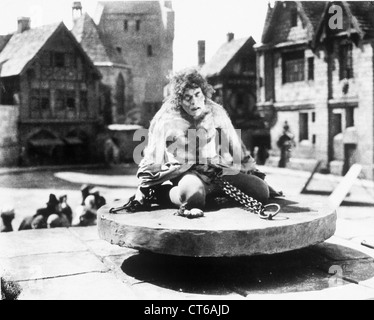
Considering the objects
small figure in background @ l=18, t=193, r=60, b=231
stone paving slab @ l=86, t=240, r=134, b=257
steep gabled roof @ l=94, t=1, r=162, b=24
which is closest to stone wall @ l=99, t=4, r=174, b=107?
steep gabled roof @ l=94, t=1, r=162, b=24

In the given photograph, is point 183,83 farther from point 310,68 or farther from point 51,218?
point 310,68

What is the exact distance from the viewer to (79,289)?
3.87 m

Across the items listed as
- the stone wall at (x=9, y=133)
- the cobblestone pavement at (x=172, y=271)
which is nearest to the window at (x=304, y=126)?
the stone wall at (x=9, y=133)

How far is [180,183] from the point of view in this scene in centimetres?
434

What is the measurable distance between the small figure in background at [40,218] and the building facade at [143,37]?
1548 inches

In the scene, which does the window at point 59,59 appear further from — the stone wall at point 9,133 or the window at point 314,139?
the window at point 314,139

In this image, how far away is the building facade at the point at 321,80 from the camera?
72.1 feet

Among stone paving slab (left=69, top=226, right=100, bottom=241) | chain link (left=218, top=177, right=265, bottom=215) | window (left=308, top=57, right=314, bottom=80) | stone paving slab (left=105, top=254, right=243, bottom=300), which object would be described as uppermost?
window (left=308, top=57, right=314, bottom=80)

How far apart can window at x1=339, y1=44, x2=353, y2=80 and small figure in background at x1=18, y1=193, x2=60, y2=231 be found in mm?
17538

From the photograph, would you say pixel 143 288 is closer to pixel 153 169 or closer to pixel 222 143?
pixel 153 169

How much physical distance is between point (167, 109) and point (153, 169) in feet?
2.28

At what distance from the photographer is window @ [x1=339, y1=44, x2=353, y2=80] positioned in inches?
908

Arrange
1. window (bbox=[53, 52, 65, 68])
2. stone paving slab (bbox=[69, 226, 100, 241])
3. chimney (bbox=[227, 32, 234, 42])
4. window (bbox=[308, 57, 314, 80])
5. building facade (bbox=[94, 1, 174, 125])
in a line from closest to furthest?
stone paving slab (bbox=[69, 226, 100, 241]) < window (bbox=[308, 57, 314, 80]) < window (bbox=[53, 52, 65, 68]) < chimney (bbox=[227, 32, 234, 42]) < building facade (bbox=[94, 1, 174, 125])

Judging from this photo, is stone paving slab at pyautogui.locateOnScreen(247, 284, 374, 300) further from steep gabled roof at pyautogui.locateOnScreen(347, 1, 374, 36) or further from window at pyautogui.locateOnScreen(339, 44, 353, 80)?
window at pyautogui.locateOnScreen(339, 44, 353, 80)
